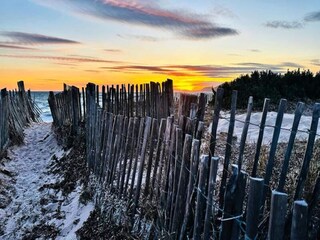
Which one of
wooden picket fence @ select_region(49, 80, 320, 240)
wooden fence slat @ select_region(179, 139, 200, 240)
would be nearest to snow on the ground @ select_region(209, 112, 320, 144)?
wooden picket fence @ select_region(49, 80, 320, 240)

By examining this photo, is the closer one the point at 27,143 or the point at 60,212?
the point at 60,212

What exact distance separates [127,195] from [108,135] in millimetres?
1285

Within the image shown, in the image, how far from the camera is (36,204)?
6254mm

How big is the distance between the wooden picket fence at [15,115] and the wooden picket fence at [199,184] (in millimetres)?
4560

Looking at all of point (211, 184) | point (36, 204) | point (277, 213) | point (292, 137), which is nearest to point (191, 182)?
point (211, 184)

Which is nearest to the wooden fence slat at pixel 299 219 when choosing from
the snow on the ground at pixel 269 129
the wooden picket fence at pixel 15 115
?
the snow on the ground at pixel 269 129

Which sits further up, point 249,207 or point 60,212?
point 249,207

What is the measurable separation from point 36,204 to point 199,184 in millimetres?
4526

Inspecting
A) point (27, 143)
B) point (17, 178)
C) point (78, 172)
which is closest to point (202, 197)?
point (78, 172)

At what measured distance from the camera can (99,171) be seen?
5910mm

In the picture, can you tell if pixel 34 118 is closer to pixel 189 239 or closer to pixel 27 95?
pixel 27 95

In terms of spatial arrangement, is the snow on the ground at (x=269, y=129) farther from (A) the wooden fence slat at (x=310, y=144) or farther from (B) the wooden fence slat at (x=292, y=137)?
(A) the wooden fence slat at (x=310, y=144)

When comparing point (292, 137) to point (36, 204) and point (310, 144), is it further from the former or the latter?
point (36, 204)

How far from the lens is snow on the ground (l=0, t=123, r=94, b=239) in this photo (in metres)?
5.29
